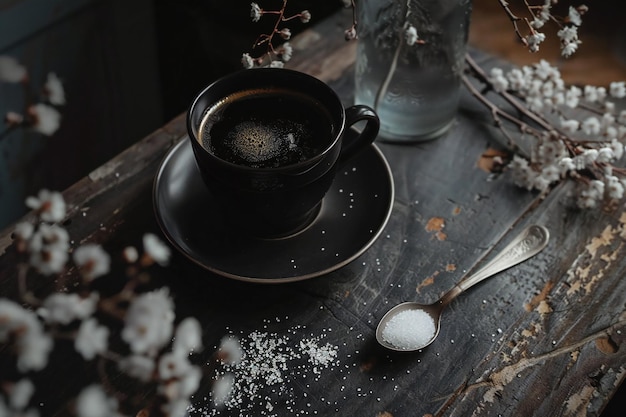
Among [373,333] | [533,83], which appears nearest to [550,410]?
[373,333]

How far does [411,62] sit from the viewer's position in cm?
86

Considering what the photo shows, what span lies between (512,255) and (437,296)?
0.11m

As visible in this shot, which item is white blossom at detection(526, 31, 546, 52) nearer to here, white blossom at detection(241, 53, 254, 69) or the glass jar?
the glass jar

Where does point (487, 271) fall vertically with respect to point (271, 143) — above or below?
below

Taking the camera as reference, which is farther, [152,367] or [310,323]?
[310,323]

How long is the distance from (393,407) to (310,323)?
13 cm

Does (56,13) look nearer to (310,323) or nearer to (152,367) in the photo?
(310,323)

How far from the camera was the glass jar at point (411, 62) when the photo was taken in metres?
0.81

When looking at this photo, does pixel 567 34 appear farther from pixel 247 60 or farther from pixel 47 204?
pixel 47 204

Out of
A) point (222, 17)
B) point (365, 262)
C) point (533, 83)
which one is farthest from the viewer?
point (222, 17)

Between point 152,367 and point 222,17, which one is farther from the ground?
point 152,367

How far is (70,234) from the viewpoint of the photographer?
2.55 ft

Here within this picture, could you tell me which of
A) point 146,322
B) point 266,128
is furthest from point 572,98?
point 146,322

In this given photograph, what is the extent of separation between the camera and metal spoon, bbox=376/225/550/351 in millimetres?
687
